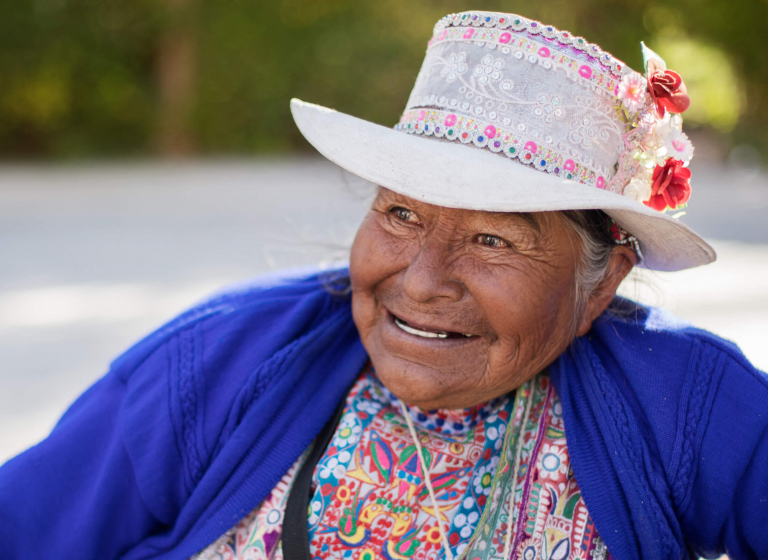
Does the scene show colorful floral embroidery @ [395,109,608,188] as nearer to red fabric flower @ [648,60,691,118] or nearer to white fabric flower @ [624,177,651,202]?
A: white fabric flower @ [624,177,651,202]

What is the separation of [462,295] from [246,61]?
41.8 ft

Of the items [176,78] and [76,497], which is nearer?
[76,497]

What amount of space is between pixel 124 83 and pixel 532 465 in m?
12.9

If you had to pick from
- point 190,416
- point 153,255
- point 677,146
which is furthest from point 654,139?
point 153,255

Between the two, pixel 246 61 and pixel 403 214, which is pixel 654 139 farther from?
pixel 246 61

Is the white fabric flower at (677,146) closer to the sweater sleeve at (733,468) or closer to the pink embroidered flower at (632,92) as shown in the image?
the pink embroidered flower at (632,92)

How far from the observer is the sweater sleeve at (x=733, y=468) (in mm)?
1590

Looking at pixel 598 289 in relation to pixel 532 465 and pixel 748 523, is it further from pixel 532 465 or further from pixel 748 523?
pixel 748 523

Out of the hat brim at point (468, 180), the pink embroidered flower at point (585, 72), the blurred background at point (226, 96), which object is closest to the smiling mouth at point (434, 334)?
the hat brim at point (468, 180)

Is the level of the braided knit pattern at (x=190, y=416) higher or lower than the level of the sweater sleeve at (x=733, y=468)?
lower

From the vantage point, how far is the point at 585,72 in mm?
1554

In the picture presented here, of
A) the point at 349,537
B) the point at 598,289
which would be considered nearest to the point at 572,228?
the point at 598,289

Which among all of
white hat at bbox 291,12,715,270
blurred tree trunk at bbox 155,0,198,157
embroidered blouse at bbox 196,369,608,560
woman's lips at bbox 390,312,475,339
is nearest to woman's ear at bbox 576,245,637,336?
white hat at bbox 291,12,715,270

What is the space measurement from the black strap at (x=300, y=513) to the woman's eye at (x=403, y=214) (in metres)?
0.57
